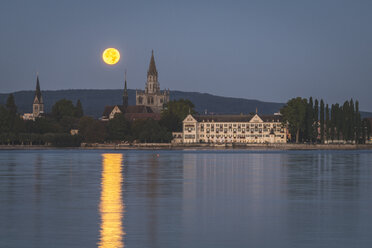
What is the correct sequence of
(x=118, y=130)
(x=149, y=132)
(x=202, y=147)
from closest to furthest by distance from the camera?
(x=149, y=132), (x=118, y=130), (x=202, y=147)

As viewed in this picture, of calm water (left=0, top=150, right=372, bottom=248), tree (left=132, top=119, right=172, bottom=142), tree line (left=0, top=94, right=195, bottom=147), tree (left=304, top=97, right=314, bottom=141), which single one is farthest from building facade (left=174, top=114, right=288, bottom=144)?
calm water (left=0, top=150, right=372, bottom=248)

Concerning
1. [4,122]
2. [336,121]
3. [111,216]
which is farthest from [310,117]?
[111,216]

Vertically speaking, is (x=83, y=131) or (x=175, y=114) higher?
(x=175, y=114)

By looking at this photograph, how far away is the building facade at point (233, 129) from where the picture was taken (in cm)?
19012

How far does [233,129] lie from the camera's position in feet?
639

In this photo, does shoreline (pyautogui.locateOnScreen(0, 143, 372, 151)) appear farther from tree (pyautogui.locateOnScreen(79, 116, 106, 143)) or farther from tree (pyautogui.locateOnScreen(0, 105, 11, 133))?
tree (pyautogui.locateOnScreen(0, 105, 11, 133))

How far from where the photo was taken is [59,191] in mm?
30688

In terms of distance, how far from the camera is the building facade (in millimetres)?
190125

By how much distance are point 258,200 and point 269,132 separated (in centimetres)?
16543

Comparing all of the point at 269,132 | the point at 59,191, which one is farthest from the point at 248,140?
the point at 59,191

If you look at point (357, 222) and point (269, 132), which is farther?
point (269, 132)

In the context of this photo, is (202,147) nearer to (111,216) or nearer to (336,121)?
(336,121)

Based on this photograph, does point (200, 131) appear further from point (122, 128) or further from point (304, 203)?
point (304, 203)

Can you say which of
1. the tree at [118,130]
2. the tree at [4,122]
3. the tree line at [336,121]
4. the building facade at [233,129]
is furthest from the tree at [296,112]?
the tree at [4,122]
